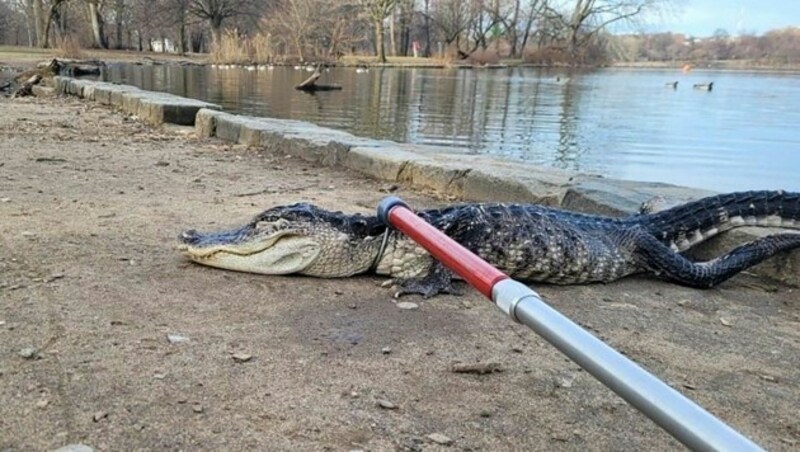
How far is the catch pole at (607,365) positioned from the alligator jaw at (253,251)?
1757 millimetres

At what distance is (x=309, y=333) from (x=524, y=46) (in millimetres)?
69468

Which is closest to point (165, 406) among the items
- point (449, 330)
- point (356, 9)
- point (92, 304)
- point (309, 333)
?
point (309, 333)

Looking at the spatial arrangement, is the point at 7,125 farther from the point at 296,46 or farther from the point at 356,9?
the point at 356,9

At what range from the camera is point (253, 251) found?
349 centimetres

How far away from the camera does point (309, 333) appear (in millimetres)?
2805

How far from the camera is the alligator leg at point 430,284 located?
3434 millimetres

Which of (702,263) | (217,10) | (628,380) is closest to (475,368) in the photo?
(628,380)

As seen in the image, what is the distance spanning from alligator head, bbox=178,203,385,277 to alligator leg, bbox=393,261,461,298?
27cm

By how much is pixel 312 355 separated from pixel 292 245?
40.5 inches

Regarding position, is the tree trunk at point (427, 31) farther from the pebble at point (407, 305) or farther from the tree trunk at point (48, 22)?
the pebble at point (407, 305)

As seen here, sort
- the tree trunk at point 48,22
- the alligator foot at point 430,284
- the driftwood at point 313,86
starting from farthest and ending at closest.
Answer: the tree trunk at point 48,22 < the driftwood at point 313,86 < the alligator foot at point 430,284

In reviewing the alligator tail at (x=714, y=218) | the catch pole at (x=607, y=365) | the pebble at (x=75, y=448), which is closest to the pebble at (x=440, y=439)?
the catch pole at (x=607, y=365)

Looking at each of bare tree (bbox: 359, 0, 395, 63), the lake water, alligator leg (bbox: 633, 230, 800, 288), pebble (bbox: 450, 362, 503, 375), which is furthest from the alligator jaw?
bare tree (bbox: 359, 0, 395, 63)

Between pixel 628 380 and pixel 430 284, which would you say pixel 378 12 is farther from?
pixel 628 380
